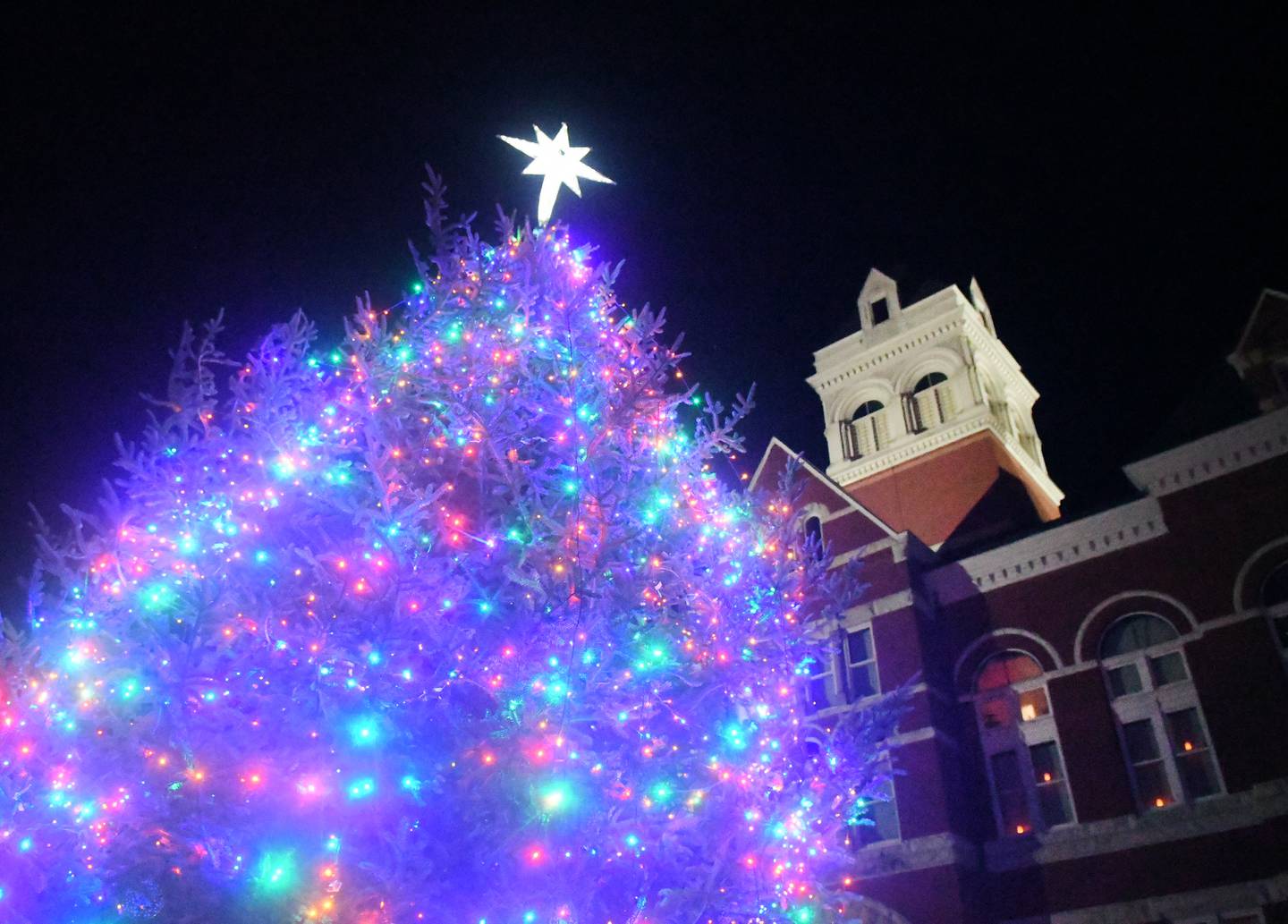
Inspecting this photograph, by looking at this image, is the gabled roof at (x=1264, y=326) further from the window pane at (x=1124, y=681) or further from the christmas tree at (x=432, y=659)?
the christmas tree at (x=432, y=659)

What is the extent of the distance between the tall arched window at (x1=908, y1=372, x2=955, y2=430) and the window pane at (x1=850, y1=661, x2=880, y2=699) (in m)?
9.66

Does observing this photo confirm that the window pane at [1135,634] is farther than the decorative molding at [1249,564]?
Yes

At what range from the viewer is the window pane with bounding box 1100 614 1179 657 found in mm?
16781

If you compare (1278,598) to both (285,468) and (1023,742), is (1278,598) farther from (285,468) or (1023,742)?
(285,468)

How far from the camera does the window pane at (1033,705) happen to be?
17.5 metres

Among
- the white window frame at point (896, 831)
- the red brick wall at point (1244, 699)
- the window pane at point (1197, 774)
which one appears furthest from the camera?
the white window frame at point (896, 831)

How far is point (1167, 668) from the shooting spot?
16516 mm

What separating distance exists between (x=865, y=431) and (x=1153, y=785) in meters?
13.6

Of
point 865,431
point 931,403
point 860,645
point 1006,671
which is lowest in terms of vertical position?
point 1006,671

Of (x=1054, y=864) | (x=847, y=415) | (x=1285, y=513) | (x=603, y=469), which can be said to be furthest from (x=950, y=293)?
(x=603, y=469)

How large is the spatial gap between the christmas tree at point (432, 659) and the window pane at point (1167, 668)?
28.1 feet

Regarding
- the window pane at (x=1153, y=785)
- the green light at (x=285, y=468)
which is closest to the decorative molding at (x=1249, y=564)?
the window pane at (x=1153, y=785)

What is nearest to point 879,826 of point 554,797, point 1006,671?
point 1006,671

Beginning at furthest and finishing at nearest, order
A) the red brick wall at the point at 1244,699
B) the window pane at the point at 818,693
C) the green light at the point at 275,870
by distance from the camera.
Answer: the window pane at the point at 818,693 → the red brick wall at the point at 1244,699 → the green light at the point at 275,870
